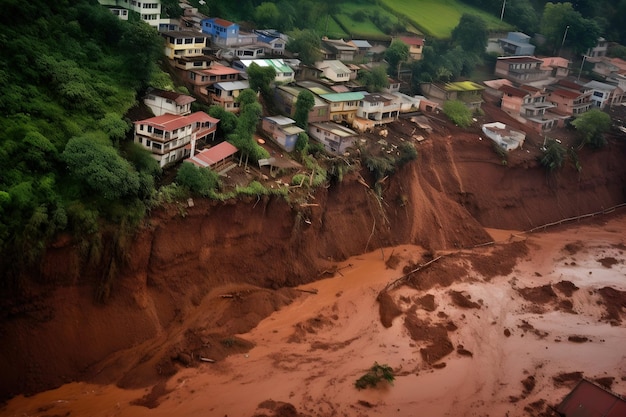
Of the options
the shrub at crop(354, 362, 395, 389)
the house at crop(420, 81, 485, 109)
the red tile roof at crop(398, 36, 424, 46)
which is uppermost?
the red tile roof at crop(398, 36, 424, 46)

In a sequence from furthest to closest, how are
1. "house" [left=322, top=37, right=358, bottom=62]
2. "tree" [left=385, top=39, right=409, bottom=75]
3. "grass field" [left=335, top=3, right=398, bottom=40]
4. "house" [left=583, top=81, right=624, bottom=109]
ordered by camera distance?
"grass field" [left=335, top=3, right=398, bottom=40] < "house" [left=583, top=81, right=624, bottom=109] < "house" [left=322, top=37, right=358, bottom=62] < "tree" [left=385, top=39, right=409, bottom=75]

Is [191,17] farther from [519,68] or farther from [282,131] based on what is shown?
[519,68]

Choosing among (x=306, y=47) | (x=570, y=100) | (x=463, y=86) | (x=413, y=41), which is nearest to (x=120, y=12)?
(x=306, y=47)

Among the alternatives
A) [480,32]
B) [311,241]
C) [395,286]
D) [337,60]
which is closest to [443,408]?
[395,286]

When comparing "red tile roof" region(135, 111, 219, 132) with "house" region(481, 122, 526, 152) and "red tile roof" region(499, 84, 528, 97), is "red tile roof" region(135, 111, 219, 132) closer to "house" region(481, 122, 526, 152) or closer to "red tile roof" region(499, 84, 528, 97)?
"house" region(481, 122, 526, 152)

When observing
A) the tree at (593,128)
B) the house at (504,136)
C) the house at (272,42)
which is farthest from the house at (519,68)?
the house at (272,42)

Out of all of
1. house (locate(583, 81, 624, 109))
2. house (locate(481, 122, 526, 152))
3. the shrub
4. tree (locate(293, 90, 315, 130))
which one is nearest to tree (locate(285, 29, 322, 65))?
tree (locate(293, 90, 315, 130))
